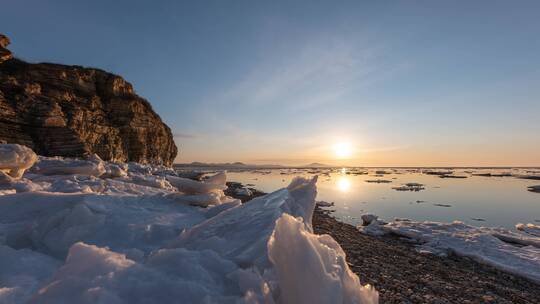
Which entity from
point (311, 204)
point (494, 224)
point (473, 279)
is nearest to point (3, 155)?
point (311, 204)

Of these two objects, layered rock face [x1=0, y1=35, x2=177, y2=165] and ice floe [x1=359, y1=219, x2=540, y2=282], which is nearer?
ice floe [x1=359, y1=219, x2=540, y2=282]

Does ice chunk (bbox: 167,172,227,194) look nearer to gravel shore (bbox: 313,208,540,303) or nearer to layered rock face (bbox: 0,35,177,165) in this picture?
gravel shore (bbox: 313,208,540,303)

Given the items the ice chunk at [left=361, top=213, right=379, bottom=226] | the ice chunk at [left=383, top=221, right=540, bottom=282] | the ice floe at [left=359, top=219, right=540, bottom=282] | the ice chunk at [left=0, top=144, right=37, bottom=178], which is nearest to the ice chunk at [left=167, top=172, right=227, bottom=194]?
the ice chunk at [left=0, top=144, right=37, bottom=178]

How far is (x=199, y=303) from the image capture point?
2434 mm

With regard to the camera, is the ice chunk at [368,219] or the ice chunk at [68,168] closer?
the ice chunk at [68,168]

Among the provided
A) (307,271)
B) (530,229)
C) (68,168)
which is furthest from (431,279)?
(68,168)

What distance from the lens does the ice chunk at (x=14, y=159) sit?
9.30m

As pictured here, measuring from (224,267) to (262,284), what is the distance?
0.64m

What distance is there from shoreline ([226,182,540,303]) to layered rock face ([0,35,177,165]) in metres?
28.9

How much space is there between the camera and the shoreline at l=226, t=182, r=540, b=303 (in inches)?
229

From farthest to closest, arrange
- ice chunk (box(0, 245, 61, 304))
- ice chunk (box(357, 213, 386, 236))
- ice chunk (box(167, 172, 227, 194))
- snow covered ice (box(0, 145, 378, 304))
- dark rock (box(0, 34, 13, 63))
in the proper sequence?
dark rock (box(0, 34, 13, 63)) < ice chunk (box(357, 213, 386, 236)) < ice chunk (box(167, 172, 227, 194)) < ice chunk (box(0, 245, 61, 304)) < snow covered ice (box(0, 145, 378, 304))

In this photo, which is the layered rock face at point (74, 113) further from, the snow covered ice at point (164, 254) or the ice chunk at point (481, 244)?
the ice chunk at point (481, 244)

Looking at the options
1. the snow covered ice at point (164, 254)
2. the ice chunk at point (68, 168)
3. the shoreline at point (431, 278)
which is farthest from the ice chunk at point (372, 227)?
the ice chunk at point (68, 168)

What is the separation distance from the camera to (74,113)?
31.5 m
